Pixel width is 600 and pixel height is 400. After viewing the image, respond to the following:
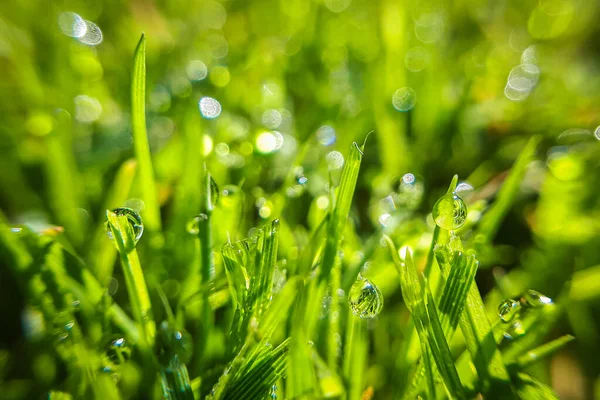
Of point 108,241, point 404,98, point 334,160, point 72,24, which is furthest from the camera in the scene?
point 72,24

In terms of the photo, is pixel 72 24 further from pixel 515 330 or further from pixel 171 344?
pixel 515 330

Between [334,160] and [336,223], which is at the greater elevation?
[334,160]

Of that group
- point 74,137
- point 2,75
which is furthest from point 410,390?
point 2,75

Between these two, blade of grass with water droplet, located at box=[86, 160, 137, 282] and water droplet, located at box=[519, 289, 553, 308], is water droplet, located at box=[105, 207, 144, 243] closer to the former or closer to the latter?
blade of grass with water droplet, located at box=[86, 160, 137, 282]

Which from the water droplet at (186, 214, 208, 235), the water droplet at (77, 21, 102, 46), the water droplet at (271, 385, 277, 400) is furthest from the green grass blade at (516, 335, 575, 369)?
the water droplet at (77, 21, 102, 46)

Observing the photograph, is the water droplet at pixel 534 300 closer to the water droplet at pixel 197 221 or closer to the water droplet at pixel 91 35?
the water droplet at pixel 197 221

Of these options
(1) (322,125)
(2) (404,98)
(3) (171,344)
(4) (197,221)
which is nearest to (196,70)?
(1) (322,125)

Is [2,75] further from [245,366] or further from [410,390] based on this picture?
[410,390]

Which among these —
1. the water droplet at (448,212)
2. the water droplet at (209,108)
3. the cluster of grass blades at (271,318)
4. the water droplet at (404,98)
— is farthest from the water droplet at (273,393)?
the water droplet at (404,98)
